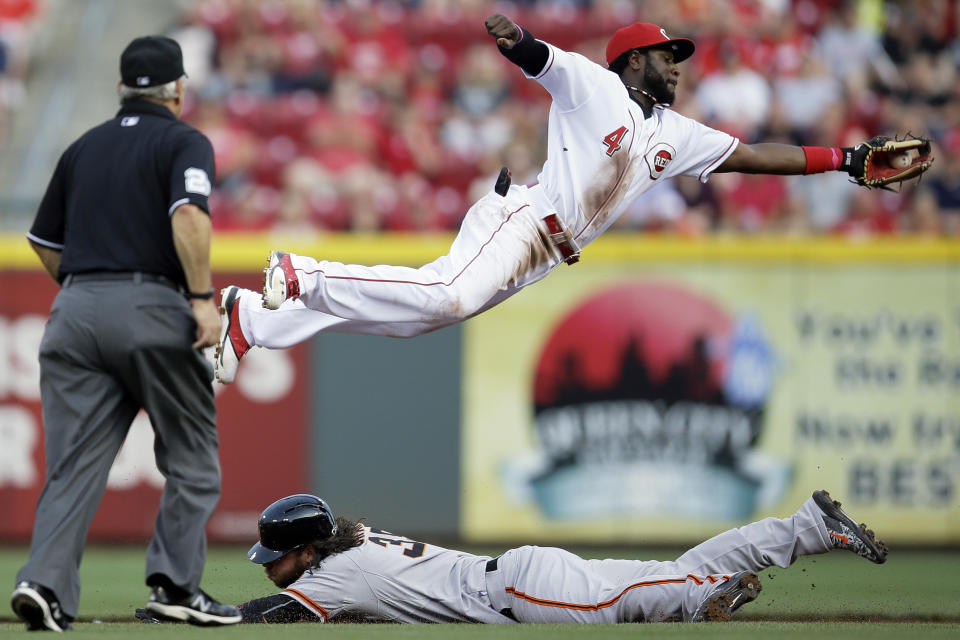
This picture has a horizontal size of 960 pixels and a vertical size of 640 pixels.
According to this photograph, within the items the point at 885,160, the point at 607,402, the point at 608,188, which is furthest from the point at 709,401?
the point at 608,188

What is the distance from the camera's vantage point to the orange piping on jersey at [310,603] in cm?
589

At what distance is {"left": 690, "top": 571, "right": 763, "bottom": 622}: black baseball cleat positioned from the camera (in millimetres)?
5785

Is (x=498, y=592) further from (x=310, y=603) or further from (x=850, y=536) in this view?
(x=850, y=536)

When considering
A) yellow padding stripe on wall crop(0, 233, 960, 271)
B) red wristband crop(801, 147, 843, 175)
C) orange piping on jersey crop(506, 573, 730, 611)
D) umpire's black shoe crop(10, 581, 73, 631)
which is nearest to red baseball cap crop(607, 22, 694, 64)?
red wristband crop(801, 147, 843, 175)

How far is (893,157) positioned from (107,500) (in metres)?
6.85

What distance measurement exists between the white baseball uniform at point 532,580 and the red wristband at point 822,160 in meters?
1.70

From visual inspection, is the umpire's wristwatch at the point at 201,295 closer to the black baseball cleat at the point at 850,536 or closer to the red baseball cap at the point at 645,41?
the red baseball cap at the point at 645,41

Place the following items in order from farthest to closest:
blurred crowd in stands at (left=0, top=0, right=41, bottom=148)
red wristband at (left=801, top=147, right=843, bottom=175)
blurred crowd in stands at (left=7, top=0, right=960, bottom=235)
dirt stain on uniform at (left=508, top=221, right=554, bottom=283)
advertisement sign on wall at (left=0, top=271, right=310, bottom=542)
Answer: blurred crowd in stands at (left=0, top=0, right=41, bottom=148) < blurred crowd in stands at (left=7, top=0, right=960, bottom=235) < advertisement sign on wall at (left=0, top=271, right=310, bottom=542) < red wristband at (left=801, top=147, right=843, bottom=175) < dirt stain on uniform at (left=508, top=221, right=554, bottom=283)

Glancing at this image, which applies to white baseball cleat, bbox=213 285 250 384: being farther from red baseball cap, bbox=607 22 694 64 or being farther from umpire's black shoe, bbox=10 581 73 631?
red baseball cap, bbox=607 22 694 64

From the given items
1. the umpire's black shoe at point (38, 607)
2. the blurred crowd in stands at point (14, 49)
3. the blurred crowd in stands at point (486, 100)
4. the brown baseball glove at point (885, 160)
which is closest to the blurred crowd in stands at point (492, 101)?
the blurred crowd in stands at point (486, 100)

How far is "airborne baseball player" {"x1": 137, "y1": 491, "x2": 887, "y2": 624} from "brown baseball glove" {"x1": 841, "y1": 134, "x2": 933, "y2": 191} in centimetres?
168

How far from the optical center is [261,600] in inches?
229

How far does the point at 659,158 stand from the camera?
6.48 m

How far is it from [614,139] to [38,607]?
3.28 m
